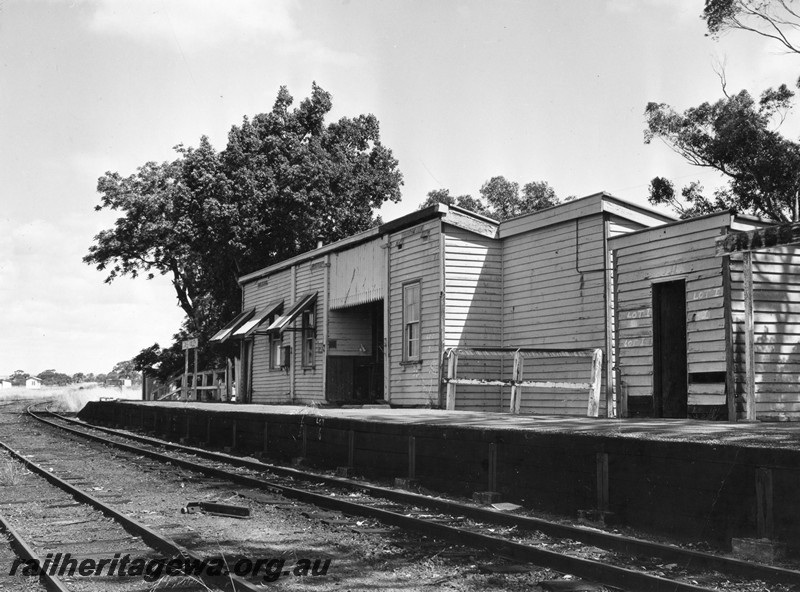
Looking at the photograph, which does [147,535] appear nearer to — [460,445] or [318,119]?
[460,445]

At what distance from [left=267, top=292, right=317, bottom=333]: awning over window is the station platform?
885cm

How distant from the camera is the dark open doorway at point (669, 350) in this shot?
13078 millimetres

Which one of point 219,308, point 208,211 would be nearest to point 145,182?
point 219,308

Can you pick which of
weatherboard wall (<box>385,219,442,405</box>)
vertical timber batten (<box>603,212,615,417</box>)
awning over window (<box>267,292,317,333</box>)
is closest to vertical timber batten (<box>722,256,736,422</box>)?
vertical timber batten (<box>603,212,615,417</box>)

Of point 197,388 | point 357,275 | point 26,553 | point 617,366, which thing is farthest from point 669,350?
point 197,388

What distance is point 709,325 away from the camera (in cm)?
1227

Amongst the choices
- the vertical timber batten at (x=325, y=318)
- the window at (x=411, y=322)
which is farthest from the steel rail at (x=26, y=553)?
the vertical timber batten at (x=325, y=318)

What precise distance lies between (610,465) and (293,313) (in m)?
14.9

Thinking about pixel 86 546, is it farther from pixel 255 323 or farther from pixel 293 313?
pixel 255 323

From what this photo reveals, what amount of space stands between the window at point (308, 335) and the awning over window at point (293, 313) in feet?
0.95

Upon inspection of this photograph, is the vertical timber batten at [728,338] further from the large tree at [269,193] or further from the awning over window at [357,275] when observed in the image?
the large tree at [269,193]

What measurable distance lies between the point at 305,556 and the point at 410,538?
43.0 inches

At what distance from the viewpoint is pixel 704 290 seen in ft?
40.8

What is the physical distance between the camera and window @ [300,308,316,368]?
863 inches
